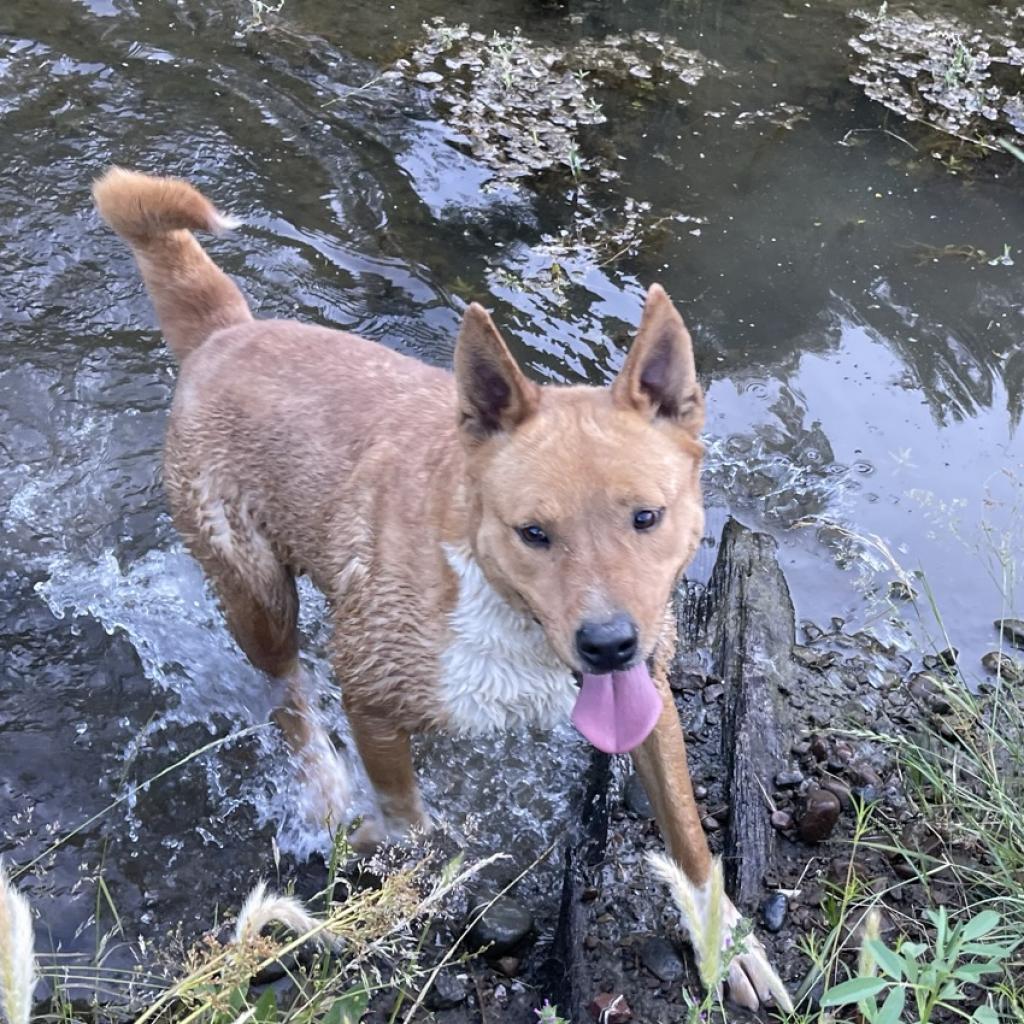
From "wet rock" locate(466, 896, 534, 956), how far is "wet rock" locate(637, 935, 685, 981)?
39 cm

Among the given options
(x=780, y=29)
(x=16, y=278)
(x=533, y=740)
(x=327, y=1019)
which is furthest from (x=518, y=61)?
(x=327, y=1019)

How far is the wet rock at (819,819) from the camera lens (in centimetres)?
350

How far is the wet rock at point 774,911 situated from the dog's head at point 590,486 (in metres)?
1.10

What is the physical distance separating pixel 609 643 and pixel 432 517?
0.89m

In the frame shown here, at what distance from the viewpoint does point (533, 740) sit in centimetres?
419

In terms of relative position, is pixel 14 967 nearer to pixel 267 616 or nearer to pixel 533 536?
pixel 533 536

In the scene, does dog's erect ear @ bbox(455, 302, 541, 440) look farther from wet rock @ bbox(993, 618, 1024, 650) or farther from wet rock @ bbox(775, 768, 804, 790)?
wet rock @ bbox(993, 618, 1024, 650)

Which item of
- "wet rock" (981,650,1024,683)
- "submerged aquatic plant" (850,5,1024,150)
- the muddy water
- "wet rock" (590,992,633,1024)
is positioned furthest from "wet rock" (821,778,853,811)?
"submerged aquatic plant" (850,5,1024,150)

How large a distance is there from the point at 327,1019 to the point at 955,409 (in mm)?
4505

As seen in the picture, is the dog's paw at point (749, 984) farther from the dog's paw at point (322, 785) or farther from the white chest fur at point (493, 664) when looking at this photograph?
the dog's paw at point (322, 785)

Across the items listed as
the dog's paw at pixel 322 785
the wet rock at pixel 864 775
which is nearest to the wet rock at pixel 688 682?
the wet rock at pixel 864 775

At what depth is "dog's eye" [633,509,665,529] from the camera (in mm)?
2826

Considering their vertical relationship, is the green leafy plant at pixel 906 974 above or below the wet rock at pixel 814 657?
→ above

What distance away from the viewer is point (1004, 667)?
13.8 feet
